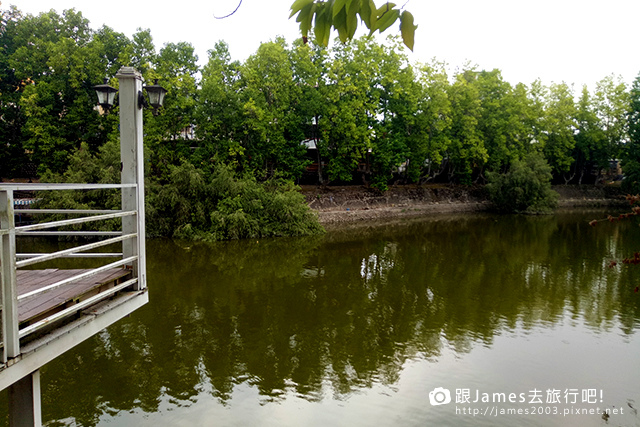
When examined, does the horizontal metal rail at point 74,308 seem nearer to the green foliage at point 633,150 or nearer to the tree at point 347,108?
the tree at point 347,108

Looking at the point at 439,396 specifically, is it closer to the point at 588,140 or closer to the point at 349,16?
the point at 349,16

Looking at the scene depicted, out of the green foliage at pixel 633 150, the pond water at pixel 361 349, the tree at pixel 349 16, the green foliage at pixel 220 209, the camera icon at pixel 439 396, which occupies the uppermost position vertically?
the green foliage at pixel 633 150

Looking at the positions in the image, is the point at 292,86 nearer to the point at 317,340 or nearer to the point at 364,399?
the point at 317,340

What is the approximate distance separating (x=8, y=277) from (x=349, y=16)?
2.66 meters

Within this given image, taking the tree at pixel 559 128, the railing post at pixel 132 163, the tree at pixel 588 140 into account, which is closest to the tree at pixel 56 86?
the railing post at pixel 132 163

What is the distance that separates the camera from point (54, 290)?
13.4 ft

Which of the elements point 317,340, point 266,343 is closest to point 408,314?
point 317,340

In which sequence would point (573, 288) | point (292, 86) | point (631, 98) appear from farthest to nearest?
1. point (631, 98)
2. point (292, 86)
3. point (573, 288)

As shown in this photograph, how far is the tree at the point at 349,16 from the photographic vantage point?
6.91 feet

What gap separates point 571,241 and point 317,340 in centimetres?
1716

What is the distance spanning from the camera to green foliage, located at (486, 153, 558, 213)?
1298 inches

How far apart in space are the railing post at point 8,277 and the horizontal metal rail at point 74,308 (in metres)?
0.11

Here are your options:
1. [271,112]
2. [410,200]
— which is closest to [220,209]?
[271,112]

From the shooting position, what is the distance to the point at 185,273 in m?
15.1
